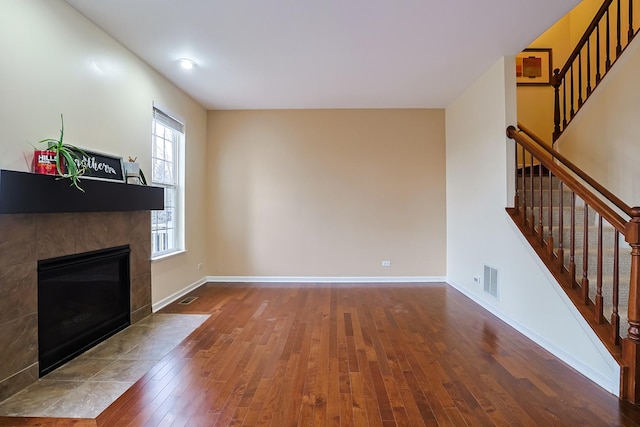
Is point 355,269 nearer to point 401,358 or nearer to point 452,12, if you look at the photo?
point 401,358

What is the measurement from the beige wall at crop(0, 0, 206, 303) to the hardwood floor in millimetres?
1619

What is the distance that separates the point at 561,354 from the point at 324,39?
3.42 meters

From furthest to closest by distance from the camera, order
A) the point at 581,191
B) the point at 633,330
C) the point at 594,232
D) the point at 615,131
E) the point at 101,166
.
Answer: the point at 615,131
the point at 594,232
the point at 101,166
the point at 581,191
the point at 633,330

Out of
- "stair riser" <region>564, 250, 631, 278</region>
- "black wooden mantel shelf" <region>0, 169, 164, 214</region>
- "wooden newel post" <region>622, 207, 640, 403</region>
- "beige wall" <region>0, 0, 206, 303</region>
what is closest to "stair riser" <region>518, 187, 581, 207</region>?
"stair riser" <region>564, 250, 631, 278</region>

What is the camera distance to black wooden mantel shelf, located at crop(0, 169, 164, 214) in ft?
6.32

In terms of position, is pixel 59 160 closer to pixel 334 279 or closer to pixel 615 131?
pixel 334 279

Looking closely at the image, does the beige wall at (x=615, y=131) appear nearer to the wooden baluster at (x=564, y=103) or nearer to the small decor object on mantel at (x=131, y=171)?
the wooden baluster at (x=564, y=103)

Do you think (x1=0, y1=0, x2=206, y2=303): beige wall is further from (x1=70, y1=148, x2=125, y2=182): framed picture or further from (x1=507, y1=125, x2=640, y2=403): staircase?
(x1=507, y1=125, x2=640, y2=403): staircase

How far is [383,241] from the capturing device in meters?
5.23

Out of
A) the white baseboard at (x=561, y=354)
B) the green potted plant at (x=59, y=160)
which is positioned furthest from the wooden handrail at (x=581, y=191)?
the green potted plant at (x=59, y=160)

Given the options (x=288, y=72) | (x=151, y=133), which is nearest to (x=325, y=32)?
(x=288, y=72)

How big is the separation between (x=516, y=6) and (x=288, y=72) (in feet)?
7.57

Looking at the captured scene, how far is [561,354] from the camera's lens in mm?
2602

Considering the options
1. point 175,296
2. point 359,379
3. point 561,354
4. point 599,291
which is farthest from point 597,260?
point 175,296
